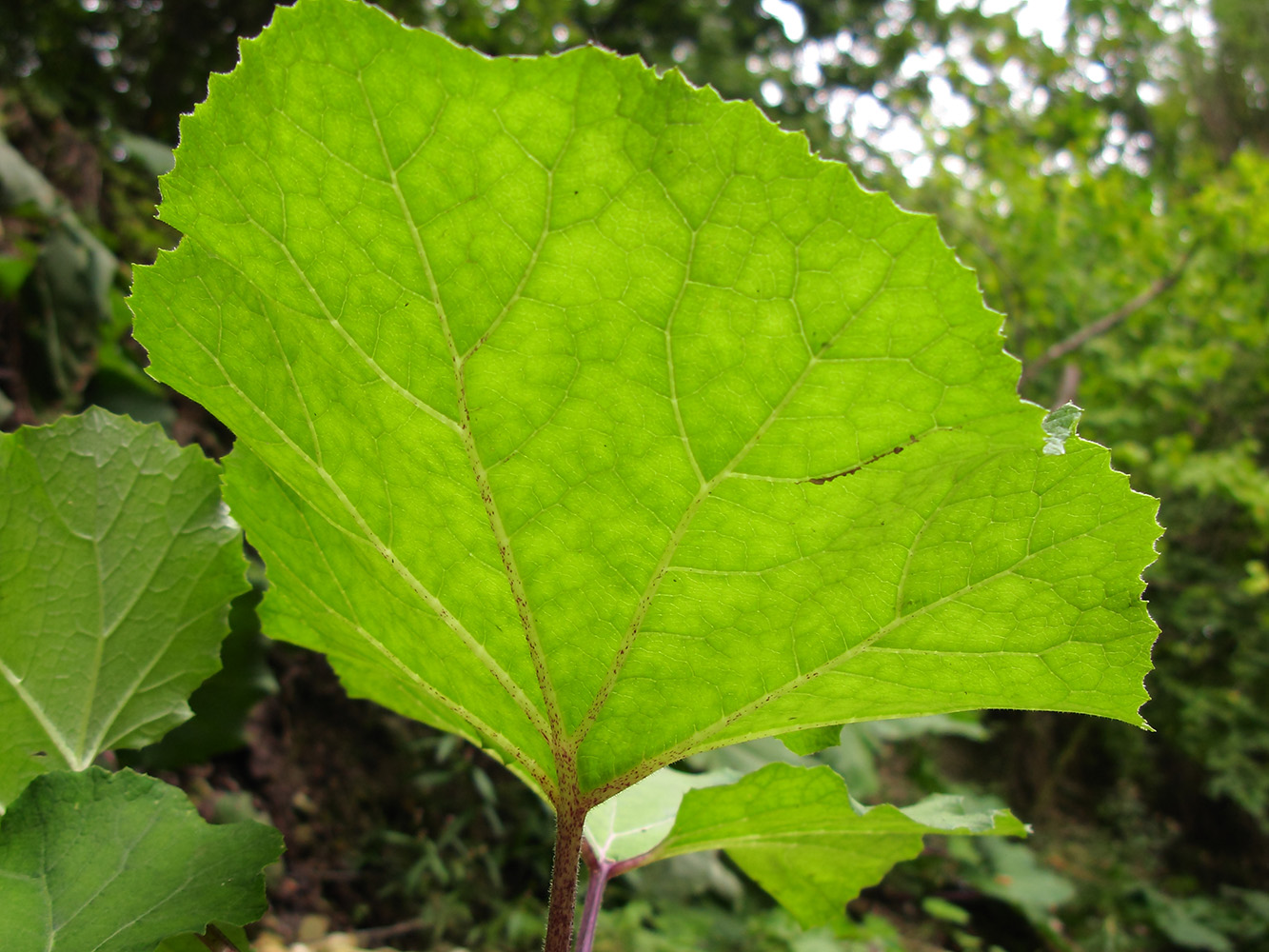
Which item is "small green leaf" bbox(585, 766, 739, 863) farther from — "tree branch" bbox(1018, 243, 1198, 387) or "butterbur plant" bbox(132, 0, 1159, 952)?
"tree branch" bbox(1018, 243, 1198, 387)

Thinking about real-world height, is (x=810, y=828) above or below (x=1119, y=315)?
below

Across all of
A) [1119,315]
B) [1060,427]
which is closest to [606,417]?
[1060,427]

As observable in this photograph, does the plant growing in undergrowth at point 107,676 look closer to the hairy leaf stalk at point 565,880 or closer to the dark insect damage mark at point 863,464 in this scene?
the hairy leaf stalk at point 565,880

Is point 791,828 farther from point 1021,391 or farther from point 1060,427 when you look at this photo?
point 1021,391

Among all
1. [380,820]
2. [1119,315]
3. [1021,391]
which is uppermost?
[1119,315]

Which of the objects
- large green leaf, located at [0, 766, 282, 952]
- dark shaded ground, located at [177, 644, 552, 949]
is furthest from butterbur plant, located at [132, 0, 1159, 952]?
dark shaded ground, located at [177, 644, 552, 949]

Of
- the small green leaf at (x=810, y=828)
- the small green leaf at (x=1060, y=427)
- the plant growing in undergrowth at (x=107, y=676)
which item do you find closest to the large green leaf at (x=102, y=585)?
the plant growing in undergrowth at (x=107, y=676)
